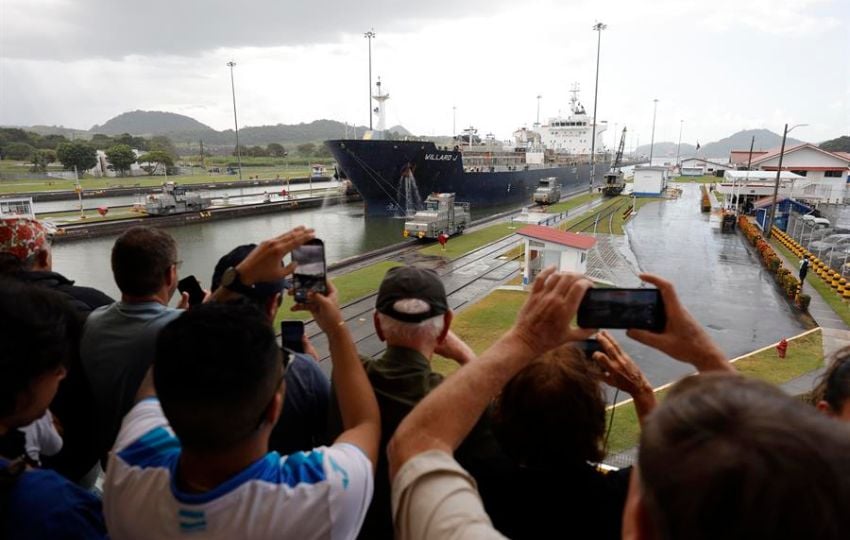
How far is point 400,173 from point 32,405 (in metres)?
33.0

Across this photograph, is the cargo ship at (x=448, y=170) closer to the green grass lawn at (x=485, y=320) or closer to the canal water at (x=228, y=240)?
the canal water at (x=228, y=240)

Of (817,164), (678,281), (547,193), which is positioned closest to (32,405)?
(678,281)

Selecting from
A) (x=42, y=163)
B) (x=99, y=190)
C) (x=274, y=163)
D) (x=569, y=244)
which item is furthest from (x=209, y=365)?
Answer: (x=274, y=163)

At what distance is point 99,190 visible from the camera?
47.0 meters

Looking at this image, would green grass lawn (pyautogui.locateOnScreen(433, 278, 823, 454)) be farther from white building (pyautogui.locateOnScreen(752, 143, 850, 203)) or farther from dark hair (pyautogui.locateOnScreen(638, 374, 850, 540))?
white building (pyautogui.locateOnScreen(752, 143, 850, 203))

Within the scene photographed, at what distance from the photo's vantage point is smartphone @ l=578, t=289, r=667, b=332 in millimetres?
1532

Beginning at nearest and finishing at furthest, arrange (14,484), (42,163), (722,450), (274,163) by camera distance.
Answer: (722,450) < (14,484) < (42,163) < (274,163)

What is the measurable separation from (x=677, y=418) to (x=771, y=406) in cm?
14

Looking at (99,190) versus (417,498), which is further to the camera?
(99,190)

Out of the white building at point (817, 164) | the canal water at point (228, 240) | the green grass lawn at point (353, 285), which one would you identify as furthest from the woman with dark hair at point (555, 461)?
the white building at point (817, 164)

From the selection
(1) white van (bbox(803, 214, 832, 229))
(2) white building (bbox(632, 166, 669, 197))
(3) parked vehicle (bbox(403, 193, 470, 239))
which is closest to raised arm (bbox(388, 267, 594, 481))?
(3) parked vehicle (bbox(403, 193, 470, 239))

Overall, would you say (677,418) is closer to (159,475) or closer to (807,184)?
(159,475)

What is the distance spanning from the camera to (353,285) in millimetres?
14781

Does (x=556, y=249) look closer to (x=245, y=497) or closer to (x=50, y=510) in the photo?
(x=245, y=497)
